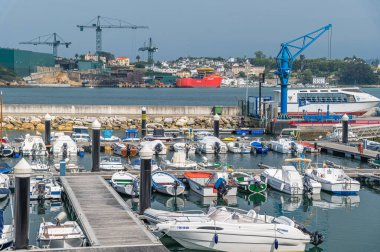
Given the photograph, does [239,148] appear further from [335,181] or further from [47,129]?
[335,181]

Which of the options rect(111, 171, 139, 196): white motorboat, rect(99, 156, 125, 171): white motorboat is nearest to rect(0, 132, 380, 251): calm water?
rect(111, 171, 139, 196): white motorboat

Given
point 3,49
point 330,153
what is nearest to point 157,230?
point 330,153

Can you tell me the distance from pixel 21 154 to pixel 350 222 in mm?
18806

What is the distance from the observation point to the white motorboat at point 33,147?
116ft

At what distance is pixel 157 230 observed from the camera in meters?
18.2

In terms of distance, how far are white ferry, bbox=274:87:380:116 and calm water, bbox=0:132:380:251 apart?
26.8 m

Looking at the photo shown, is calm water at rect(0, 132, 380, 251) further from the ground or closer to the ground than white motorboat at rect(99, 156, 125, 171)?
closer to the ground

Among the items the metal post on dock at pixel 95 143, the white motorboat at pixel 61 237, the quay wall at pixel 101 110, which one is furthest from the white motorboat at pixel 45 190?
the quay wall at pixel 101 110

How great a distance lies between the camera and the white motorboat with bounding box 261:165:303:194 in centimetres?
2634

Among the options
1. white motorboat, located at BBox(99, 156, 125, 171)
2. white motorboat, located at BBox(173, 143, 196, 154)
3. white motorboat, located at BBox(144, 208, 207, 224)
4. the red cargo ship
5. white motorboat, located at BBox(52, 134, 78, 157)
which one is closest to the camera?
white motorboat, located at BBox(144, 208, 207, 224)

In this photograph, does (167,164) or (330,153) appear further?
(330,153)

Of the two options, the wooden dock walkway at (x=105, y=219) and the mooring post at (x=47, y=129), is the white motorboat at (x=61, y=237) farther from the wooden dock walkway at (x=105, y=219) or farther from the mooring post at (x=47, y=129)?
the mooring post at (x=47, y=129)

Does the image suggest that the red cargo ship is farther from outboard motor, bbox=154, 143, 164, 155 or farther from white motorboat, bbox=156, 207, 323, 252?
white motorboat, bbox=156, 207, 323, 252

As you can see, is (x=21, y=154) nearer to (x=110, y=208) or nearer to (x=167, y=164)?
(x=167, y=164)
